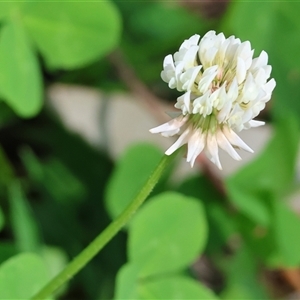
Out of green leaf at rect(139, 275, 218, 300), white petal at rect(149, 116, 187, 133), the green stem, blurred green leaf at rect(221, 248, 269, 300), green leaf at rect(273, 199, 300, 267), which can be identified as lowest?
blurred green leaf at rect(221, 248, 269, 300)

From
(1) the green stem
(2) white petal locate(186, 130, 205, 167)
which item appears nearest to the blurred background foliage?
(1) the green stem

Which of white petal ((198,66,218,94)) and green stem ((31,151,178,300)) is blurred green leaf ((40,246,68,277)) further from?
white petal ((198,66,218,94))

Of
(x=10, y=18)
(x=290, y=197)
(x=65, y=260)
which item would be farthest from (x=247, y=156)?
(x=10, y=18)

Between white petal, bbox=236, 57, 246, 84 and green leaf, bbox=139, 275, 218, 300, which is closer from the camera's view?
white petal, bbox=236, 57, 246, 84

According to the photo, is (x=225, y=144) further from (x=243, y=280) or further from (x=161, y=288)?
(x=243, y=280)

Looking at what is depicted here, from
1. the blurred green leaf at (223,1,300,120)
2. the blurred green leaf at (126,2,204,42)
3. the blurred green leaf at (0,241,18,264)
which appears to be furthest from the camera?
the blurred green leaf at (126,2,204,42)

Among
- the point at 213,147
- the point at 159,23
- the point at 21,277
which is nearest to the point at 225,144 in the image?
the point at 213,147
